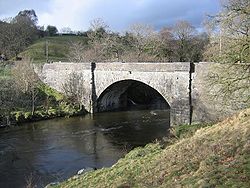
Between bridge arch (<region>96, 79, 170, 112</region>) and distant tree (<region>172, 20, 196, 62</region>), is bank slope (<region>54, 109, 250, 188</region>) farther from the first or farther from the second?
distant tree (<region>172, 20, 196, 62</region>)

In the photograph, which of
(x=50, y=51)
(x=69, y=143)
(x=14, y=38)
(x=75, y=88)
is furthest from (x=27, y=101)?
(x=14, y=38)

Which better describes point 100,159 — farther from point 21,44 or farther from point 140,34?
point 21,44

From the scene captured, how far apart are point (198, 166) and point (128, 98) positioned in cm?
3792

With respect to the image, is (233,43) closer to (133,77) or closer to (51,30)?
(133,77)

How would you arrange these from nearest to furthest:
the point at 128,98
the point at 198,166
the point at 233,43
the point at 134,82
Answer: the point at 198,166 → the point at 233,43 → the point at 134,82 → the point at 128,98

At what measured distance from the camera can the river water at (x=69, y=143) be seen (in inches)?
923

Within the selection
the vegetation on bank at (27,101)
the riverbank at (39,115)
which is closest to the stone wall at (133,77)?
the riverbank at (39,115)

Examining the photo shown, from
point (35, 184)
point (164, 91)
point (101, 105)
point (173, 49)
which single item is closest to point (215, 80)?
point (35, 184)

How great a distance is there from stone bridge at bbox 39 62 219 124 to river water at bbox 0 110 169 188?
105 inches

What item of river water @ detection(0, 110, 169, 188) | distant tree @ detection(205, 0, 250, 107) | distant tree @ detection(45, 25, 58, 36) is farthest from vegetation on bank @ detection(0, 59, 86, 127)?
distant tree @ detection(45, 25, 58, 36)

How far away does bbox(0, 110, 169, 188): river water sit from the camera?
76.9 ft

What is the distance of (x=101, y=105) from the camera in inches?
1811

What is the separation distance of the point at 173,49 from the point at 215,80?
142ft

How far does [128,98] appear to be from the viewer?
169ft
